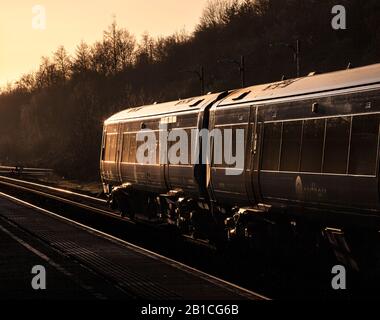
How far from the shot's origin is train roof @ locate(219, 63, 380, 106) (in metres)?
10.9

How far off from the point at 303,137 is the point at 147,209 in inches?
446

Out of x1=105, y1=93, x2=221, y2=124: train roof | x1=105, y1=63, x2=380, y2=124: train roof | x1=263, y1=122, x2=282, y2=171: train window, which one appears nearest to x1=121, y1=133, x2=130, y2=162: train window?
x1=105, y1=93, x2=221, y2=124: train roof

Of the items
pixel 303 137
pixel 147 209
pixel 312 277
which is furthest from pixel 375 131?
pixel 147 209

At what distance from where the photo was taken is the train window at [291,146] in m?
12.9

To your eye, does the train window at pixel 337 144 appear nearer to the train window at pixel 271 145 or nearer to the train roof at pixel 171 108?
the train window at pixel 271 145

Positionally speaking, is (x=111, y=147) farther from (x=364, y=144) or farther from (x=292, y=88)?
(x=364, y=144)

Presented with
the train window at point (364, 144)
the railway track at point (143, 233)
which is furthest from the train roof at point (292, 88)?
the railway track at point (143, 233)

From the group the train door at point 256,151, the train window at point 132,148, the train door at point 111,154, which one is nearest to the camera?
the train door at point 256,151

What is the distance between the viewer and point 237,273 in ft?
44.0

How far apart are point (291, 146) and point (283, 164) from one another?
41 cm

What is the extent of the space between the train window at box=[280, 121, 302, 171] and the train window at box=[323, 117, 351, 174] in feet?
3.34

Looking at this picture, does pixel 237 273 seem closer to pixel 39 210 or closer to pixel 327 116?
pixel 327 116

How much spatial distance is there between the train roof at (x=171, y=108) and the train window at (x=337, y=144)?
5934 millimetres
